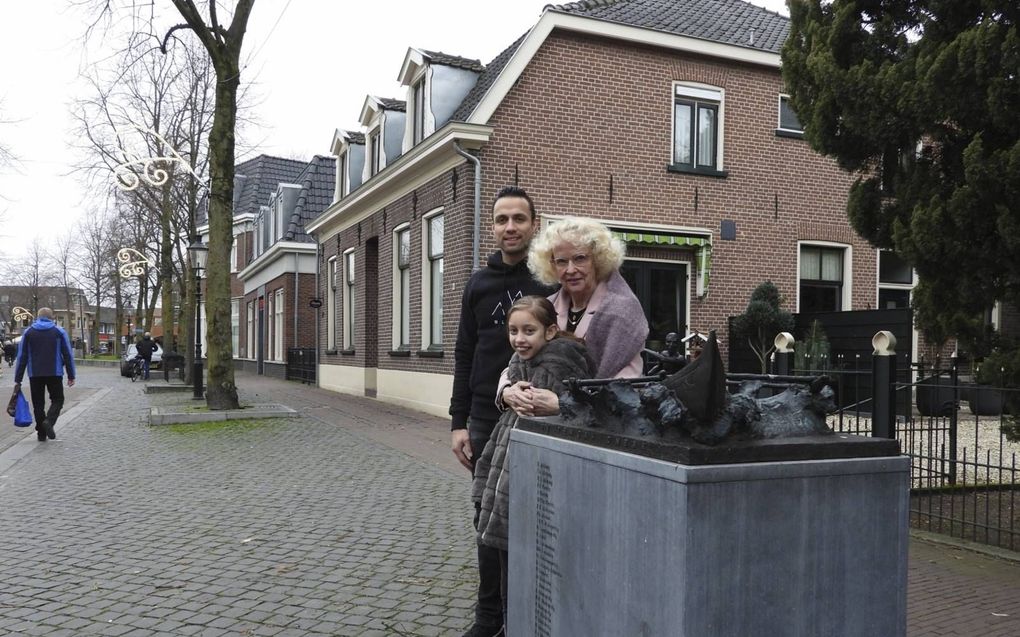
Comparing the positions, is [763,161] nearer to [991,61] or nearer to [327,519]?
[991,61]

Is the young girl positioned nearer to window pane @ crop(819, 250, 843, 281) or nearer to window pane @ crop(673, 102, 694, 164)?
window pane @ crop(673, 102, 694, 164)

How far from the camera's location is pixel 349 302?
19.9 meters

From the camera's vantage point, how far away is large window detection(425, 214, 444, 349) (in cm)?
1427

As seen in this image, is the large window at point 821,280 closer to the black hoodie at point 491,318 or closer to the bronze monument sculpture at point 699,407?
the black hoodie at point 491,318

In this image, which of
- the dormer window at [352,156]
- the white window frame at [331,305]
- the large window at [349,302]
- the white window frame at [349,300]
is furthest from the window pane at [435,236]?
the white window frame at [331,305]

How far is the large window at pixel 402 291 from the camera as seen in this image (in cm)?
1588

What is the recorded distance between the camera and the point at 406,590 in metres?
4.37

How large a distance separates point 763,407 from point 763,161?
13.2 m

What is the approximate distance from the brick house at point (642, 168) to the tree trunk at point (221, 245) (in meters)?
2.97

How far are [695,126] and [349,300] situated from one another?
9.48m

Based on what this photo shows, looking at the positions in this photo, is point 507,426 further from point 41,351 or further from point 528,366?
point 41,351

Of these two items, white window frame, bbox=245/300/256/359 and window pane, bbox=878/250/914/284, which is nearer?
window pane, bbox=878/250/914/284

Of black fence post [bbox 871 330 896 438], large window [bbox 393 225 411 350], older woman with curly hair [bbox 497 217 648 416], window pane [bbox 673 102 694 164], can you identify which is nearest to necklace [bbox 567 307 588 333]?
older woman with curly hair [bbox 497 217 648 416]

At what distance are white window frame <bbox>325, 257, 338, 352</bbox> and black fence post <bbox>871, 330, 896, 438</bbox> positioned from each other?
16.7m
